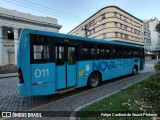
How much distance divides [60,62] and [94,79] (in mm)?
3077

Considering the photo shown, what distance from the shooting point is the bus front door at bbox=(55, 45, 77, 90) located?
22.0 ft

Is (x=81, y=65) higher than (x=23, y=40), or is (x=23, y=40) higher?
(x=23, y=40)

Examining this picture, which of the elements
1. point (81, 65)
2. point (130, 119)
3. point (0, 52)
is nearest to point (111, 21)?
point (0, 52)

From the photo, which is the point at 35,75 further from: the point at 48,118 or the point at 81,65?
the point at 81,65

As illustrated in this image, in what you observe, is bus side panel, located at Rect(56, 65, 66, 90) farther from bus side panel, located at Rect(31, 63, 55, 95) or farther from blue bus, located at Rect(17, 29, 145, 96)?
bus side panel, located at Rect(31, 63, 55, 95)

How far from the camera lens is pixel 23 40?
568cm

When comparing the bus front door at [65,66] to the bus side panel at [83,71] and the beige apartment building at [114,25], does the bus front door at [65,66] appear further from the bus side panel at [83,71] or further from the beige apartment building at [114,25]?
the beige apartment building at [114,25]

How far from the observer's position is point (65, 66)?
7.03 metres

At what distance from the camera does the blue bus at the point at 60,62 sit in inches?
225

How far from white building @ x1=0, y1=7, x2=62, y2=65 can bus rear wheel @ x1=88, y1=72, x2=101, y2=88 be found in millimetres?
20757

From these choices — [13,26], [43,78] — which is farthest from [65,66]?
[13,26]

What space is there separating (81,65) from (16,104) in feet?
11.7

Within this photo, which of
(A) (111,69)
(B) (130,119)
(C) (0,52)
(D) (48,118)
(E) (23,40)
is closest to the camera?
(B) (130,119)

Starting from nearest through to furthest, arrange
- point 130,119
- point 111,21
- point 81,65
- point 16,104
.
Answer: point 130,119 → point 16,104 → point 81,65 → point 111,21
